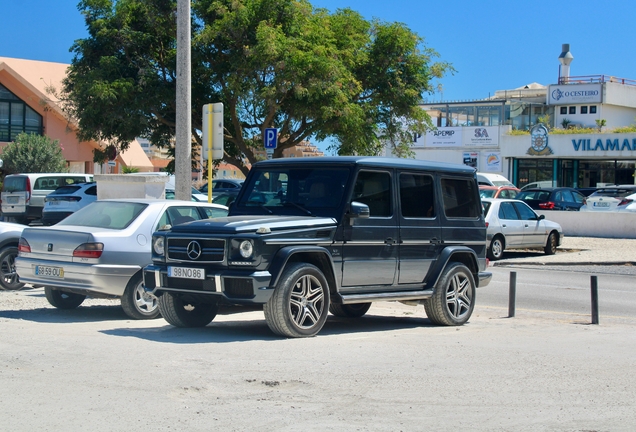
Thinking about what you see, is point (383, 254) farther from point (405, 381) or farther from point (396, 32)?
point (396, 32)

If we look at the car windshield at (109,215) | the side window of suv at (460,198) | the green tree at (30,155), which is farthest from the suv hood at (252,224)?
the green tree at (30,155)

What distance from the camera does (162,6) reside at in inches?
1014

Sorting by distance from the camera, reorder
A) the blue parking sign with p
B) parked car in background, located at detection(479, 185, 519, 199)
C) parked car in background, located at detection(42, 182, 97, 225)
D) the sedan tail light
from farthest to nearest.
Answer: the sedan tail light < parked car in background, located at detection(479, 185, 519, 199) < parked car in background, located at detection(42, 182, 97, 225) < the blue parking sign with p

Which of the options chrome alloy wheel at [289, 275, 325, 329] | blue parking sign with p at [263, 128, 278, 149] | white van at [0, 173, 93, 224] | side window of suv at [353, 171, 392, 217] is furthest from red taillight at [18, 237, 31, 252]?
white van at [0, 173, 93, 224]

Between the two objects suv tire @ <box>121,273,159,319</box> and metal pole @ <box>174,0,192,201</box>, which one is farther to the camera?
metal pole @ <box>174,0,192,201</box>

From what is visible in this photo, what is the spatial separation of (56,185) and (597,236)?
725 inches

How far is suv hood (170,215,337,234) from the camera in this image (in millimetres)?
8117

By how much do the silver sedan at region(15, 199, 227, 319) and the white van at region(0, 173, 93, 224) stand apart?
16.2m

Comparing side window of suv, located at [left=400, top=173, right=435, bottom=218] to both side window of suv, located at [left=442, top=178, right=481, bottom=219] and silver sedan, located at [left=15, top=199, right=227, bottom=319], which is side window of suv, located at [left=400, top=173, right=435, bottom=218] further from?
silver sedan, located at [left=15, top=199, right=227, bottom=319]

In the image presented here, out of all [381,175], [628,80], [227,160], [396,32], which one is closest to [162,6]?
[227,160]

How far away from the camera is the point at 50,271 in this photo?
9.80 m

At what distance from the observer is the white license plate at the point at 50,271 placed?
9.72 m

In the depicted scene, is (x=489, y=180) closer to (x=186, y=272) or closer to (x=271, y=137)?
(x=271, y=137)

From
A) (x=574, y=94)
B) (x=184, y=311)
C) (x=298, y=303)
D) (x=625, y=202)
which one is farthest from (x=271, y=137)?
(x=574, y=94)
